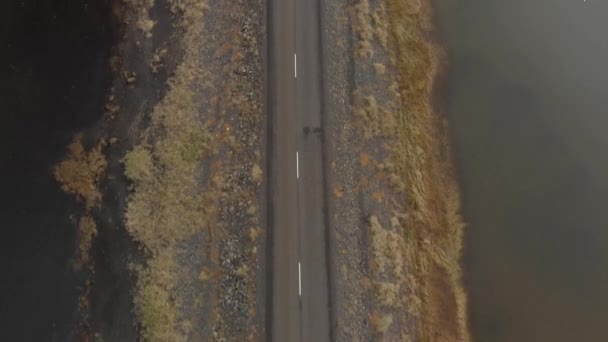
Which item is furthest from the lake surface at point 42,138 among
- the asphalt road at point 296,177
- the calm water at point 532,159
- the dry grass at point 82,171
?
the calm water at point 532,159

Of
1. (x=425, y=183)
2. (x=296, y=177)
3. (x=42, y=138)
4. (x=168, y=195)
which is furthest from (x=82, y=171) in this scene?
(x=425, y=183)

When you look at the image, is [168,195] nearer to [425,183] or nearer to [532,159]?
[425,183]

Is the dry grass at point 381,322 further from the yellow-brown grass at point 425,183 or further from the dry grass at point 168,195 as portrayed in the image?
the dry grass at point 168,195

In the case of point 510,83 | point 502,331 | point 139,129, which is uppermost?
point 510,83

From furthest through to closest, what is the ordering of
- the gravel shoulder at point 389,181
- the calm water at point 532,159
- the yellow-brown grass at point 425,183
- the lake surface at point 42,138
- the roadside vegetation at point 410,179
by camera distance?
the calm water at point 532,159
the yellow-brown grass at point 425,183
the roadside vegetation at point 410,179
the gravel shoulder at point 389,181
the lake surface at point 42,138

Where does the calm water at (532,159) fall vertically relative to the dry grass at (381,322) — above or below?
above

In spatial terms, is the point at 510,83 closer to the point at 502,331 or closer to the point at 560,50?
the point at 560,50

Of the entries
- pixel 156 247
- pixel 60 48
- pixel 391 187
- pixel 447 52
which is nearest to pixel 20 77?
pixel 60 48
